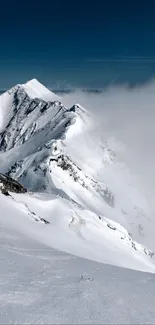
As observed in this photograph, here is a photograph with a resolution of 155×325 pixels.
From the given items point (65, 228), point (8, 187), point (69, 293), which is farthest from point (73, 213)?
point (69, 293)

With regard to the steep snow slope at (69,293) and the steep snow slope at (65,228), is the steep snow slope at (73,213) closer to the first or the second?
the steep snow slope at (65,228)

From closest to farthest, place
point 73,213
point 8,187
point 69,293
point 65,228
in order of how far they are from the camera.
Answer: point 69,293 → point 65,228 → point 8,187 → point 73,213

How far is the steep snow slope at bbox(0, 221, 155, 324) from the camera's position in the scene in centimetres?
1189

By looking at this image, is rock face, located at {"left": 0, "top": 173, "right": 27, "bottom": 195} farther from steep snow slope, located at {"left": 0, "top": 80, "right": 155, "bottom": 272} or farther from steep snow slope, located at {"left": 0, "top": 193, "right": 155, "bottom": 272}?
steep snow slope, located at {"left": 0, "top": 80, "right": 155, "bottom": 272}

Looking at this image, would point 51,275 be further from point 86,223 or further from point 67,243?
point 86,223

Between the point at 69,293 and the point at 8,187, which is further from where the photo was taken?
the point at 8,187

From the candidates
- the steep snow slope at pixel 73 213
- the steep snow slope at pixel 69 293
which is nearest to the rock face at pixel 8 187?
the steep snow slope at pixel 73 213

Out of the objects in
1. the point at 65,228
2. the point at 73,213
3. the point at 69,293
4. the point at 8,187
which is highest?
the point at 73,213

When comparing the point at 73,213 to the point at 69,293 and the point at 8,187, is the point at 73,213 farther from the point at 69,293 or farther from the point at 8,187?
the point at 69,293

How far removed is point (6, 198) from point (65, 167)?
130 metres

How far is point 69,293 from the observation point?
45.8ft

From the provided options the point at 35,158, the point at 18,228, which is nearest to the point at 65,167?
the point at 35,158

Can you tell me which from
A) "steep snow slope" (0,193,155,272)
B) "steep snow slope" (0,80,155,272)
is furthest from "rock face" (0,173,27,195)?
"steep snow slope" (0,80,155,272)

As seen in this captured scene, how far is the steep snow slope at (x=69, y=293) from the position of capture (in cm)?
1189
